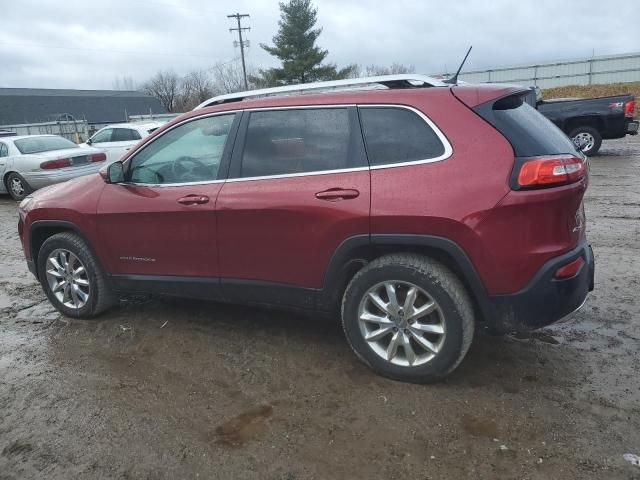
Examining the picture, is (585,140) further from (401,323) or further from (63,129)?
(63,129)

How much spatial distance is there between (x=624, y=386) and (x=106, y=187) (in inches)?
154

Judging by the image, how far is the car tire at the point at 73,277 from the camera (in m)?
4.34

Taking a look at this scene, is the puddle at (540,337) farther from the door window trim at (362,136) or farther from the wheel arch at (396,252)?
the door window trim at (362,136)

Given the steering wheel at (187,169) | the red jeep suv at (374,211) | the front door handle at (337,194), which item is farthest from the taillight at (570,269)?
the steering wheel at (187,169)

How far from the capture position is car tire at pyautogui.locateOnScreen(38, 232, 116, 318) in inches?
171

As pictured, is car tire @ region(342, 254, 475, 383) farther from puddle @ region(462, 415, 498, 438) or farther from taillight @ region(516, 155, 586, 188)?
taillight @ region(516, 155, 586, 188)

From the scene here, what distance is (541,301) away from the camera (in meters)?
2.88

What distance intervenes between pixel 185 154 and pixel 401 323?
205cm

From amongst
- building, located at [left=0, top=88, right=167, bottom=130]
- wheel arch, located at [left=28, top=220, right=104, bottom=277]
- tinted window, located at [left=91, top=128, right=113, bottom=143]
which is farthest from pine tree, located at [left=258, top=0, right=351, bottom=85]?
wheel arch, located at [left=28, top=220, right=104, bottom=277]

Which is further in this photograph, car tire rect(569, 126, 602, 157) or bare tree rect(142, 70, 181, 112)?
bare tree rect(142, 70, 181, 112)

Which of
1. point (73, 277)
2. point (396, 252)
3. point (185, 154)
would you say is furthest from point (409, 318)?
point (73, 277)

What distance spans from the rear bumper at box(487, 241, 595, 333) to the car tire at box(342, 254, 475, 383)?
181 millimetres

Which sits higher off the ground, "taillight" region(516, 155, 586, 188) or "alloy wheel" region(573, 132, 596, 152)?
"taillight" region(516, 155, 586, 188)

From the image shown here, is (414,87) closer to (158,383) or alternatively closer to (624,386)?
(624,386)
